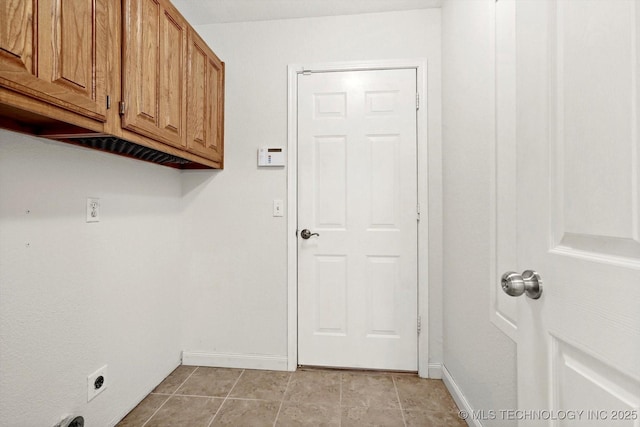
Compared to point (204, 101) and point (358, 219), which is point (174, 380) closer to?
point (358, 219)

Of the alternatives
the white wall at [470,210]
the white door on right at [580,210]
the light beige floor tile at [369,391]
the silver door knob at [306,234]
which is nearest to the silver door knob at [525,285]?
the white door on right at [580,210]

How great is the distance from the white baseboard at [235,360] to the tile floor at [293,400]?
0.13 ft

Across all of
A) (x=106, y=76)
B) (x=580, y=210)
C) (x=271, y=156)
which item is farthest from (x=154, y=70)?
(x=580, y=210)

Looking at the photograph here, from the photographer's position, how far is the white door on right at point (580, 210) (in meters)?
0.46

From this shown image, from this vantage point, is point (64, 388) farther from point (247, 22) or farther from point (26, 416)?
point (247, 22)

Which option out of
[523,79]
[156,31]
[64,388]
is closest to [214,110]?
[156,31]

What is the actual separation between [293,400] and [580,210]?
5.65 feet

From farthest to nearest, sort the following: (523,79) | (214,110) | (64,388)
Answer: (214,110), (64,388), (523,79)

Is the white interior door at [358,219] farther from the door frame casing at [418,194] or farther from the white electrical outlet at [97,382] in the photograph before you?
the white electrical outlet at [97,382]

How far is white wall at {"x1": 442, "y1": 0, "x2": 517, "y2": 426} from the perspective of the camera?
1296mm

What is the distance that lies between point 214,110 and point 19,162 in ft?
3.66

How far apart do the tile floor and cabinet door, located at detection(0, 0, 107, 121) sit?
155 cm

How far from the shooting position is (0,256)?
3.28 feet

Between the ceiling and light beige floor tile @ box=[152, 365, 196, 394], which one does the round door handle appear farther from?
the ceiling
